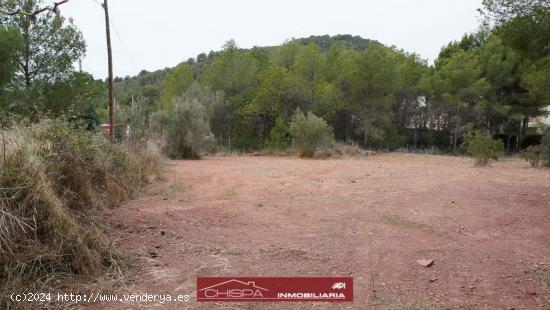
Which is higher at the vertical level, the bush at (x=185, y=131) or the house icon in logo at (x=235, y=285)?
the bush at (x=185, y=131)

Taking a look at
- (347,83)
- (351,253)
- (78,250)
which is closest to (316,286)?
(351,253)

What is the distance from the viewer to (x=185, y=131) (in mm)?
18484

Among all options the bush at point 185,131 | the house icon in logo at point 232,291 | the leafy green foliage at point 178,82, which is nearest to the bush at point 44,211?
the house icon in logo at point 232,291

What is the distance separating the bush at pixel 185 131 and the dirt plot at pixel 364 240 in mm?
10860

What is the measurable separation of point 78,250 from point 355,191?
554cm

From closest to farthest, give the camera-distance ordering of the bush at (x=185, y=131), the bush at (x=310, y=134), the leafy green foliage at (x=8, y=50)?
the leafy green foliage at (x=8, y=50)
the bush at (x=185, y=131)
the bush at (x=310, y=134)

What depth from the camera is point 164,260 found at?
3926 mm

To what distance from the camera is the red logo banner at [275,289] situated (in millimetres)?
3105

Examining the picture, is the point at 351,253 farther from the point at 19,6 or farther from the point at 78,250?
the point at 19,6

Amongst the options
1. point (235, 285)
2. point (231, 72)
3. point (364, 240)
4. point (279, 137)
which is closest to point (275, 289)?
point (235, 285)

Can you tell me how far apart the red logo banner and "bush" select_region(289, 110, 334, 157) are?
642 inches

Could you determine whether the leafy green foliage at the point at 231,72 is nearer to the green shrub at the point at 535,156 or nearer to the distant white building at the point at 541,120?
the green shrub at the point at 535,156

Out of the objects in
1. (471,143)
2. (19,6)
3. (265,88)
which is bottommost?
(471,143)

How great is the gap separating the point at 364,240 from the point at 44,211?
328 centimetres
